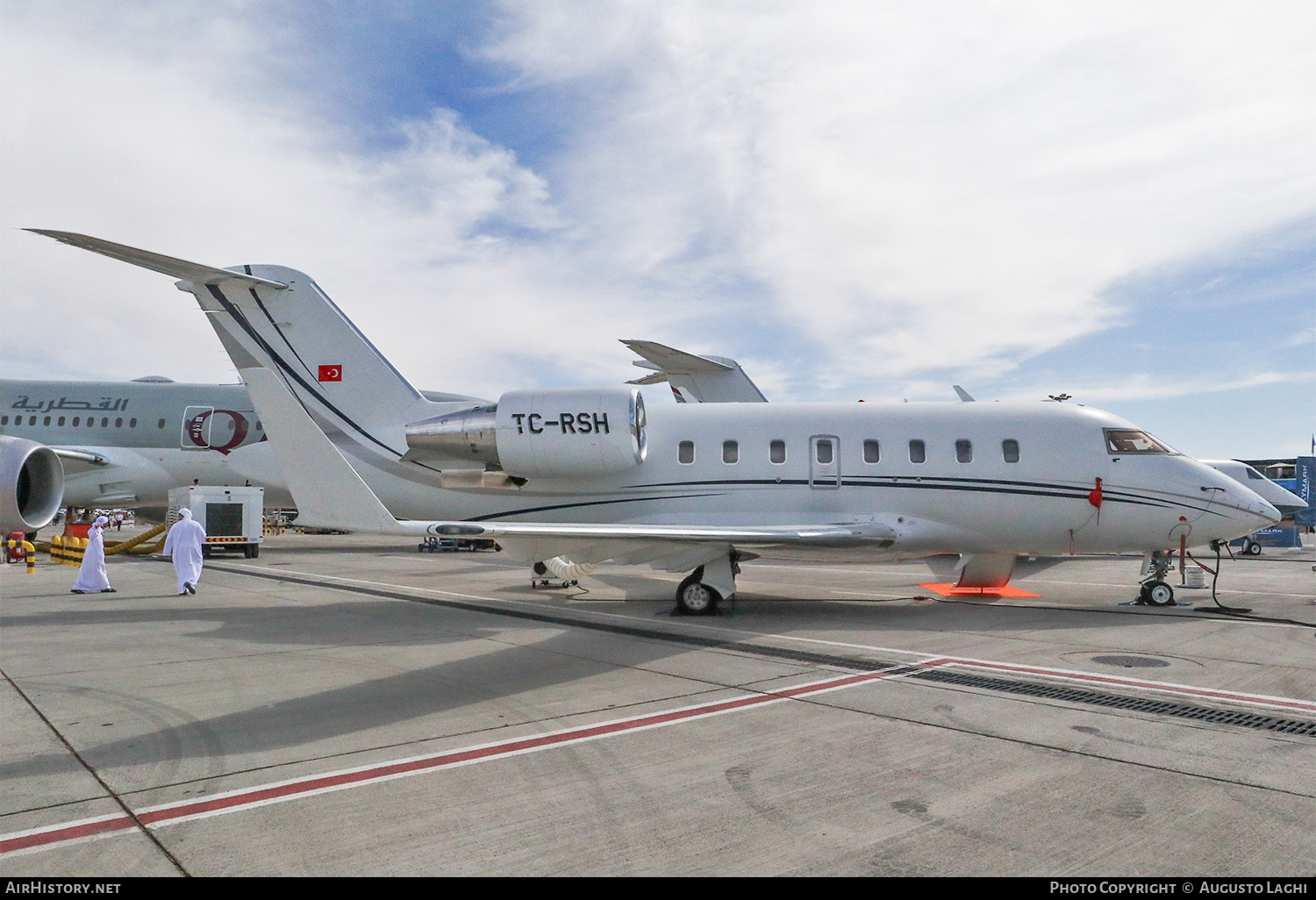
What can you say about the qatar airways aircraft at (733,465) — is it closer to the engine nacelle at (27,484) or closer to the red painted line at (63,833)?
the engine nacelle at (27,484)

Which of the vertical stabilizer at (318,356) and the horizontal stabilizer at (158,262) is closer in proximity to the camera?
the horizontal stabilizer at (158,262)

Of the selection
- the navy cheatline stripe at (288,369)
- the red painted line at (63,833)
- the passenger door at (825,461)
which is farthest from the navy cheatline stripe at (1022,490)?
the red painted line at (63,833)

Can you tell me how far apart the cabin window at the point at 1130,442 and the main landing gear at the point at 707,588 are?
6.12m

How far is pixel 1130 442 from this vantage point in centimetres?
1313

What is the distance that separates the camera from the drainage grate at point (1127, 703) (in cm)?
630

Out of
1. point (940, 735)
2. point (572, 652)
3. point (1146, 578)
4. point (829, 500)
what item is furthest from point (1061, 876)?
point (1146, 578)

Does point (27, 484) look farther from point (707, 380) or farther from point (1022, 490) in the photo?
point (707, 380)

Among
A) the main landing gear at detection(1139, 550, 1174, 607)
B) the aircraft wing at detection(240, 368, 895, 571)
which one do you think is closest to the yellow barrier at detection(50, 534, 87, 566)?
the aircraft wing at detection(240, 368, 895, 571)

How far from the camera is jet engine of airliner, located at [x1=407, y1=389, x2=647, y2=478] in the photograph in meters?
12.8

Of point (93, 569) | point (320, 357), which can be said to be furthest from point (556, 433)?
point (93, 569)

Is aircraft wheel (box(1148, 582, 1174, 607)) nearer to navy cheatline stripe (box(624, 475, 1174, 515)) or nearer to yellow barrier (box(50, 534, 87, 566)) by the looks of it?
navy cheatline stripe (box(624, 475, 1174, 515))

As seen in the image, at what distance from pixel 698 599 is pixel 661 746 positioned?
22.1ft

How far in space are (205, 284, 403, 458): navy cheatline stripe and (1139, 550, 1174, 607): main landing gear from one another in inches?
476

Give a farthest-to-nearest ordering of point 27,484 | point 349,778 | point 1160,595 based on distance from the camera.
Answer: point 1160,595 < point 27,484 < point 349,778
